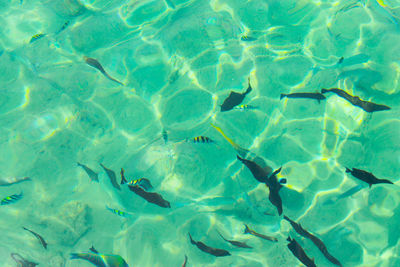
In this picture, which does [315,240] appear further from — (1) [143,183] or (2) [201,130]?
(1) [143,183]

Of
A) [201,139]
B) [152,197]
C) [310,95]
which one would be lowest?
[152,197]

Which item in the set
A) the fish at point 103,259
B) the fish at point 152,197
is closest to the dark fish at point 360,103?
the fish at point 152,197

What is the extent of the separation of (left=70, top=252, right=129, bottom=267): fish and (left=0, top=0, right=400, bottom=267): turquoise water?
155 millimetres


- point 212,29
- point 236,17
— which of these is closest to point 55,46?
point 212,29

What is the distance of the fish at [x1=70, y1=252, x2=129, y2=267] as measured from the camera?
3941mm

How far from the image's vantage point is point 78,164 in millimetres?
5188

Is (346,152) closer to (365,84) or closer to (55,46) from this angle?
(365,84)

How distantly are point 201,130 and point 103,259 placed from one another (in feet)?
9.23

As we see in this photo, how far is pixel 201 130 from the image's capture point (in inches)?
205

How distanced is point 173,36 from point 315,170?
4301 mm

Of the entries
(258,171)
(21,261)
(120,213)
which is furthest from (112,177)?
A: (258,171)

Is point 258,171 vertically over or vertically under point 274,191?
over

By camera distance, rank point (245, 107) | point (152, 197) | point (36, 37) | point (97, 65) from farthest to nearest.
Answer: point (36, 37) < point (97, 65) < point (245, 107) < point (152, 197)

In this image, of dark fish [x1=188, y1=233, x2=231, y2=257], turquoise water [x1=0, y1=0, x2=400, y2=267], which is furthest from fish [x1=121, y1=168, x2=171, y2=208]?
dark fish [x1=188, y1=233, x2=231, y2=257]
